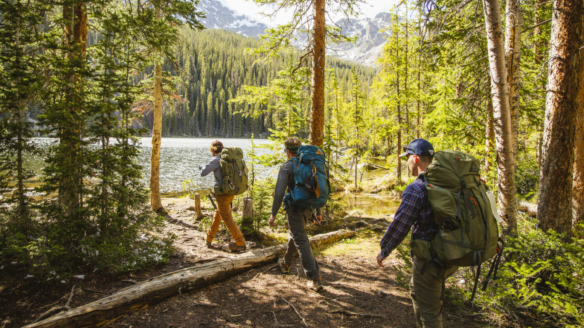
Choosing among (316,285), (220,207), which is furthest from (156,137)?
(316,285)

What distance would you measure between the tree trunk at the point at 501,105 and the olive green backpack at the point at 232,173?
4.45 m

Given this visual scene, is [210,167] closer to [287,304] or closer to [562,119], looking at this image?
[287,304]

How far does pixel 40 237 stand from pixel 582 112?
396 inches

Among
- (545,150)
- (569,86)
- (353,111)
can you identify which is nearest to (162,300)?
(545,150)

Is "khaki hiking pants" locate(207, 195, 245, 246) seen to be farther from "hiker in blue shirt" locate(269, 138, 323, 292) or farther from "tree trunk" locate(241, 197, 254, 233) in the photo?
"hiker in blue shirt" locate(269, 138, 323, 292)

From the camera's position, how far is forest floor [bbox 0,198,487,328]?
3359 millimetres

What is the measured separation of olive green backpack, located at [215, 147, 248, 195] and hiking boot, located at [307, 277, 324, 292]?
231 centimetres

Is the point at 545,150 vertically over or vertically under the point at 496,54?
under

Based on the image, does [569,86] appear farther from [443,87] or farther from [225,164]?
[225,164]

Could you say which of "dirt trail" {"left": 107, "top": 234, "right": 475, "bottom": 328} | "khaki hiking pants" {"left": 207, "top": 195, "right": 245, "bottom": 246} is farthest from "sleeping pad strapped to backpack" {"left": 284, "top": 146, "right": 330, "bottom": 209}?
"khaki hiking pants" {"left": 207, "top": 195, "right": 245, "bottom": 246}

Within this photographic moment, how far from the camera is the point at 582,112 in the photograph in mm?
5773

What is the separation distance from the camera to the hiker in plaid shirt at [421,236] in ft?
8.02

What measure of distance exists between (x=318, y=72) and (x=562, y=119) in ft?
17.9

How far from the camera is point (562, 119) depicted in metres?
4.46
